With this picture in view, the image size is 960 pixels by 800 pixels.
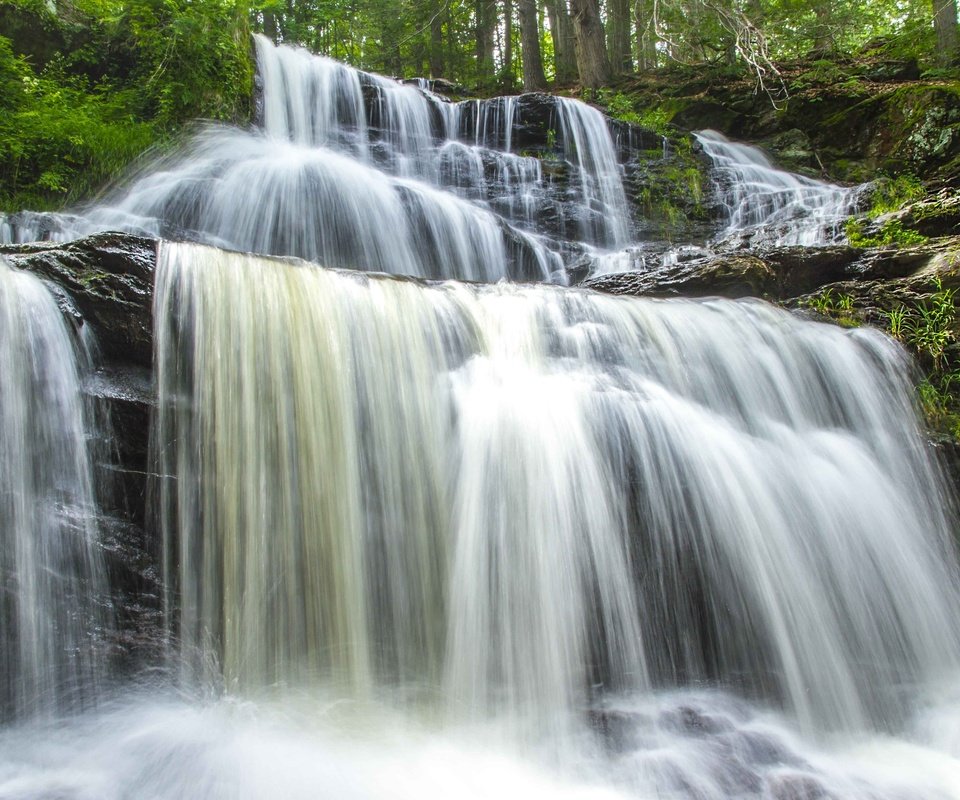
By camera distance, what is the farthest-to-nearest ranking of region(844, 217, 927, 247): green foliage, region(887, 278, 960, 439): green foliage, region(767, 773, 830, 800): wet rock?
region(844, 217, 927, 247): green foliage
region(887, 278, 960, 439): green foliage
region(767, 773, 830, 800): wet rock

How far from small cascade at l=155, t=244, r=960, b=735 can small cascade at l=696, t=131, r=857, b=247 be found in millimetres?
4428

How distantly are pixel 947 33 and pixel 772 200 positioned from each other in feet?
19.4

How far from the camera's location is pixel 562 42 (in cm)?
1858

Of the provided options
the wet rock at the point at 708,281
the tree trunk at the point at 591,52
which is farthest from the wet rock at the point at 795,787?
the tree trunk at the point at 591,52

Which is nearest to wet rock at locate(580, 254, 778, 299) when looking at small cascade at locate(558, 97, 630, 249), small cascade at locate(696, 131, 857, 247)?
small cascade at locate(696, 131, 857, 247)

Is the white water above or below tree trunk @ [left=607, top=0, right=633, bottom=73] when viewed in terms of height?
below

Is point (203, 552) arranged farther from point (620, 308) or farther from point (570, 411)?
point (620, 308)

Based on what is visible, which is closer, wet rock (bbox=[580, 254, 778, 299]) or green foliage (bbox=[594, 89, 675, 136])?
wet rock (bbox=[580, 254, 778, 299])

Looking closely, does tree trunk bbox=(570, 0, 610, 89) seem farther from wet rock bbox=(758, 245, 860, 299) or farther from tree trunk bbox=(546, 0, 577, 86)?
wet rock bbox=(758, 245, 860, 299)

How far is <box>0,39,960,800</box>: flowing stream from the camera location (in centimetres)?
305

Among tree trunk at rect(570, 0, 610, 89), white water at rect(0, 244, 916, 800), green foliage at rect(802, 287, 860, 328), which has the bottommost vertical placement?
white water at rect(0, 244, 916, 800)

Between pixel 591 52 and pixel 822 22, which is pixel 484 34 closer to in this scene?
pixel 591 52

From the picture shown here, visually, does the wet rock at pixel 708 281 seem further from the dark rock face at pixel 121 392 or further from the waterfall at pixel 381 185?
the dark rock face at pixel 121 392

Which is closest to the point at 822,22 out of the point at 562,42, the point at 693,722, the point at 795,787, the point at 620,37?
the point at 620,37
